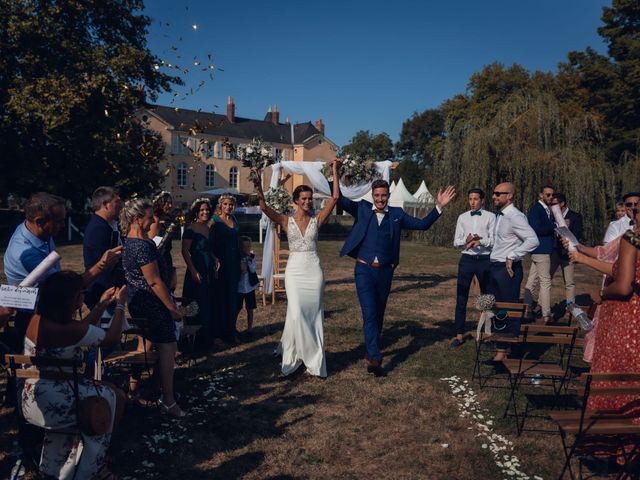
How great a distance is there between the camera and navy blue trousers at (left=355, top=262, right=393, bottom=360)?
657 cm

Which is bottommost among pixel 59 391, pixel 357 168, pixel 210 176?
pixel 59 391

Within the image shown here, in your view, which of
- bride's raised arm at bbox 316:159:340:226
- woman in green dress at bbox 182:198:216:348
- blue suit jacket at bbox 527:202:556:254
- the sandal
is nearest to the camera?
the sandal

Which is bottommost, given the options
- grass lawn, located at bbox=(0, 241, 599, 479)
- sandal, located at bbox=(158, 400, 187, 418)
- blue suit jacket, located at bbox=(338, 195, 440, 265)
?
grass lawn, located at bbox=(0, 241, 599, 479)

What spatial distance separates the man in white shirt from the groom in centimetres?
102

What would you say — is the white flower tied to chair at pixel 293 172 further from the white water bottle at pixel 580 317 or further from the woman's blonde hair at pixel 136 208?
the white water bottle at pixel 580 317

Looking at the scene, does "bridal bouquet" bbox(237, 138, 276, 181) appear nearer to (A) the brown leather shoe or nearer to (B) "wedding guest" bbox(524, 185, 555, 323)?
(A) the brown leather shoe

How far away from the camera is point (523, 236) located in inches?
269

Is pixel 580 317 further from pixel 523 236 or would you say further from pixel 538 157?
pixel 538 157

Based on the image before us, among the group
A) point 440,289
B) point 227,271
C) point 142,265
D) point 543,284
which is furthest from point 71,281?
point 440,289

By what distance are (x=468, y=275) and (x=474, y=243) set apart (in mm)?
562

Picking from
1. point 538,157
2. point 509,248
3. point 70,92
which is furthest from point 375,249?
point 70,92

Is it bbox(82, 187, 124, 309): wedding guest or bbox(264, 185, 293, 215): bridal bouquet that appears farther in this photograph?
bbox(264, 185, 293, 215): bridal bouquet

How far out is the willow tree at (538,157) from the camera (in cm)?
2041

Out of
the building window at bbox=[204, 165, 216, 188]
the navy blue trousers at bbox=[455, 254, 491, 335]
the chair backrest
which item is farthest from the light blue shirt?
the building window at bbox=[204, 165, 216, 188]
